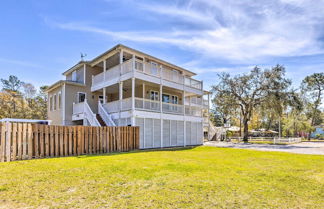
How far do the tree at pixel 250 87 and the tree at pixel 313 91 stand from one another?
77.2 ft

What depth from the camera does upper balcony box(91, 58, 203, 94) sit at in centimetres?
1605

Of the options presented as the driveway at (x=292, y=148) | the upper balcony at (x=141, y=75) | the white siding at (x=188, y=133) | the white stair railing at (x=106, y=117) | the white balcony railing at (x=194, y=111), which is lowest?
the driveway at (x=292, y=148)

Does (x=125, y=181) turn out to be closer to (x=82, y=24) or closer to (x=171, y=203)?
(x=171, y=203)

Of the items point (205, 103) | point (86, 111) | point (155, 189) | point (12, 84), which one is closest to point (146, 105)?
point (86, 111)

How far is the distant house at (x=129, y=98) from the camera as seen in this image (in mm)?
16141

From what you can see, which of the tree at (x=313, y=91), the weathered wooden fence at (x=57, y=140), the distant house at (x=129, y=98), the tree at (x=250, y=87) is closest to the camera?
the weathered wooden fence at (x=57, y=140)

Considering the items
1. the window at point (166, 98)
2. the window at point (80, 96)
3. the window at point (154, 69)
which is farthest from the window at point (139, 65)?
the window at point (80, 96)

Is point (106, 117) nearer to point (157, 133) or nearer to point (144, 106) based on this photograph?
point (144, 106)

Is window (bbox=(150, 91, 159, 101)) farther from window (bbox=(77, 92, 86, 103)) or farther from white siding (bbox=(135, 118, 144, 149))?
window (bbox=(77, 92, 86, 103))

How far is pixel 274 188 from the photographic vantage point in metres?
4.72

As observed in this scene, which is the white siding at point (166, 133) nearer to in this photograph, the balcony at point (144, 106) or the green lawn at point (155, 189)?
the balcony at point (144, 106)

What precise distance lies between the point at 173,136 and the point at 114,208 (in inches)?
607

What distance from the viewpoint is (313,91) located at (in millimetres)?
45938

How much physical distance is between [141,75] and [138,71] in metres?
0.44
